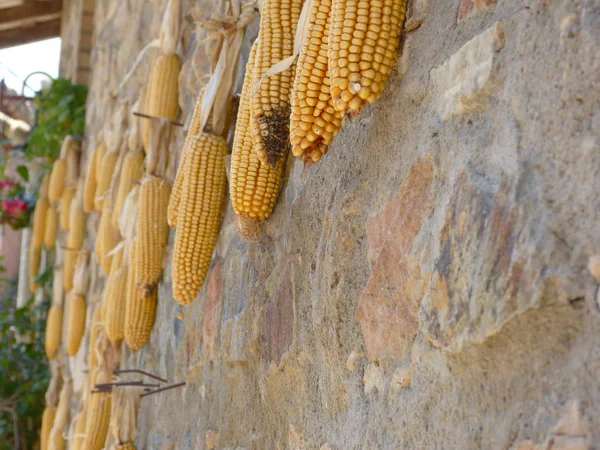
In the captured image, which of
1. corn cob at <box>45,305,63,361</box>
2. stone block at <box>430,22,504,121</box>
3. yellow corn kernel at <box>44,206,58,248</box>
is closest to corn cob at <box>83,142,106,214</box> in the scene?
corn cob at <box>45,305,63,361</box>

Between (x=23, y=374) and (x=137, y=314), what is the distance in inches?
140

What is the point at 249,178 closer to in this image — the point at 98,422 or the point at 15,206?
the point at 98,422

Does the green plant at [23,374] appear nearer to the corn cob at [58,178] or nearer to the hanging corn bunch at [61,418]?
the corn cob at [58,178]

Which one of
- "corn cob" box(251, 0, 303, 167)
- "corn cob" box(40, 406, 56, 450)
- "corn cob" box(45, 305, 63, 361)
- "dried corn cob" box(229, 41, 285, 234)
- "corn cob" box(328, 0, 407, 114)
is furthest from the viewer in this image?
"corn cob" box(45, 305, 63, 361)

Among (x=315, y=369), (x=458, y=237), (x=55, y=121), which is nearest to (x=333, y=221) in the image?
(x=315, y=369)

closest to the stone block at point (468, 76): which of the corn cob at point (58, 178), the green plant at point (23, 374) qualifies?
the corn cob at point (58, 178)

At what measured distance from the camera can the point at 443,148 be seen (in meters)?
1.01

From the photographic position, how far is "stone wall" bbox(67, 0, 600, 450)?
0.76m

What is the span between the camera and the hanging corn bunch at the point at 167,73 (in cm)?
294

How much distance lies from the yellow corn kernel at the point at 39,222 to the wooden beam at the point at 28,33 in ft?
6.62

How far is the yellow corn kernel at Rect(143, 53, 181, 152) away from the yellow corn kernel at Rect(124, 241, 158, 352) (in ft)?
1.97

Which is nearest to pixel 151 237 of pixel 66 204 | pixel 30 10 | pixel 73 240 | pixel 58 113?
pixel 73 240

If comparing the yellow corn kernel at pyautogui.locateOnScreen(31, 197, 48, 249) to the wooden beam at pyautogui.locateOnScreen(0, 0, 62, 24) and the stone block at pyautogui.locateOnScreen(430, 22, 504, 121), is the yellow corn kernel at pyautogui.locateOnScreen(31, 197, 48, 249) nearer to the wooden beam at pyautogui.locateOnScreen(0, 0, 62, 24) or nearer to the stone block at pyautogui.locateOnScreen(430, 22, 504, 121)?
the wooden beam at pyautogui.locateOnScreen(0, 0, 62, 24)

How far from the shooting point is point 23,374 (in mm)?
5770
